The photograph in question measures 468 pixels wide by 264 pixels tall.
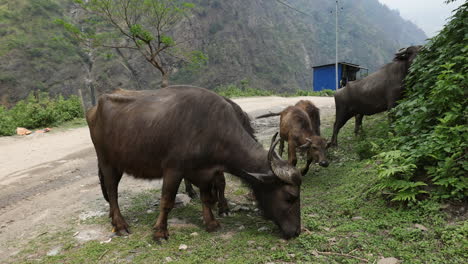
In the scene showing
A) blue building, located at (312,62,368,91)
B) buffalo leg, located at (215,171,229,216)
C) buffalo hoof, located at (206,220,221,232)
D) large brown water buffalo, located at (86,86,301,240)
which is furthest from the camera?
blue building, located at (312,62,368,91)

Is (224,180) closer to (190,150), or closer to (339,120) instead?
(190,150)

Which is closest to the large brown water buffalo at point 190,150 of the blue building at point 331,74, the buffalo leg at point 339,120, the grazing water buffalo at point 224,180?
the grazing water buffalo at point 224,180

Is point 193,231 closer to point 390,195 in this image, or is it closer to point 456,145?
point 390,195

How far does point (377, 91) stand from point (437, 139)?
140 inches

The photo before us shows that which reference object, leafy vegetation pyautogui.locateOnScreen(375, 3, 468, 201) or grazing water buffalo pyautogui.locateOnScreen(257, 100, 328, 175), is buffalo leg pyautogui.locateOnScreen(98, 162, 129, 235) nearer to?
grazing water buffalo pyautogui.locateOnScreen(257, 100, 328, 175)

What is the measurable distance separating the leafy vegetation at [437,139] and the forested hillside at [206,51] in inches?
846

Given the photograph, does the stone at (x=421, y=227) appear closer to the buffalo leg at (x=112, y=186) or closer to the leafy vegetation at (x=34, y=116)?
the buffalo leg at (x=112, y=186)

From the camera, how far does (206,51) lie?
5494 centimetres

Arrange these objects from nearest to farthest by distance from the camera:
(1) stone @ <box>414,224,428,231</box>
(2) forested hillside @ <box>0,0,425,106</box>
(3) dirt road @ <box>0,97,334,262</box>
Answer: (1) stone @ <box>414,224,428,231</box> → (3) dirt road @ <box>0,97,334,262</box> → (2) forested hillside @ <box>0,0,425,106</box>

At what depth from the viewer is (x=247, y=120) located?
4.65 metres

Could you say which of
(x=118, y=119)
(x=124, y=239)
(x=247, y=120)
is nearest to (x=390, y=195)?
(x=247, y=120)

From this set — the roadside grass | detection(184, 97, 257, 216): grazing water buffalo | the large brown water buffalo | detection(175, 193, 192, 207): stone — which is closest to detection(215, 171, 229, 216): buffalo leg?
detection(184, 97, 257, 216): grazing water buffalo

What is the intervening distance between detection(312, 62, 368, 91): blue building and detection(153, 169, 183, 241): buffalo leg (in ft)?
89.4

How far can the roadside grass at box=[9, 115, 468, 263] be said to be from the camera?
10.5 ft
